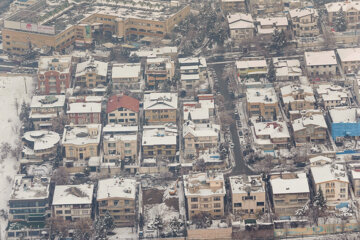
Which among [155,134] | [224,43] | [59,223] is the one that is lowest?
[59,223]

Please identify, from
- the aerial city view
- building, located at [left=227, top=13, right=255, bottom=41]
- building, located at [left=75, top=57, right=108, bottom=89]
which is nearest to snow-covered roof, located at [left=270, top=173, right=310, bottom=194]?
the aerial city view

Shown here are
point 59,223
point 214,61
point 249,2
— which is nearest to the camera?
point 59,223

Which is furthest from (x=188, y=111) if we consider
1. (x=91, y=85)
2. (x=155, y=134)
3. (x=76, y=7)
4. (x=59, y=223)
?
(x=76, y=7)

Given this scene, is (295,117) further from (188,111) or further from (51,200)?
(51,200)

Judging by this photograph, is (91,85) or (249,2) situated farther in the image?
(249,2)

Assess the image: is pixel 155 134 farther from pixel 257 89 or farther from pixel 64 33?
pixel 64 33

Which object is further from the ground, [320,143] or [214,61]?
[214,61]

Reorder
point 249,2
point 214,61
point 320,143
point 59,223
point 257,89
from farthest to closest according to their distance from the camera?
point 249,2, point 214,61, point 257,89, point 320,143, point 59,223
